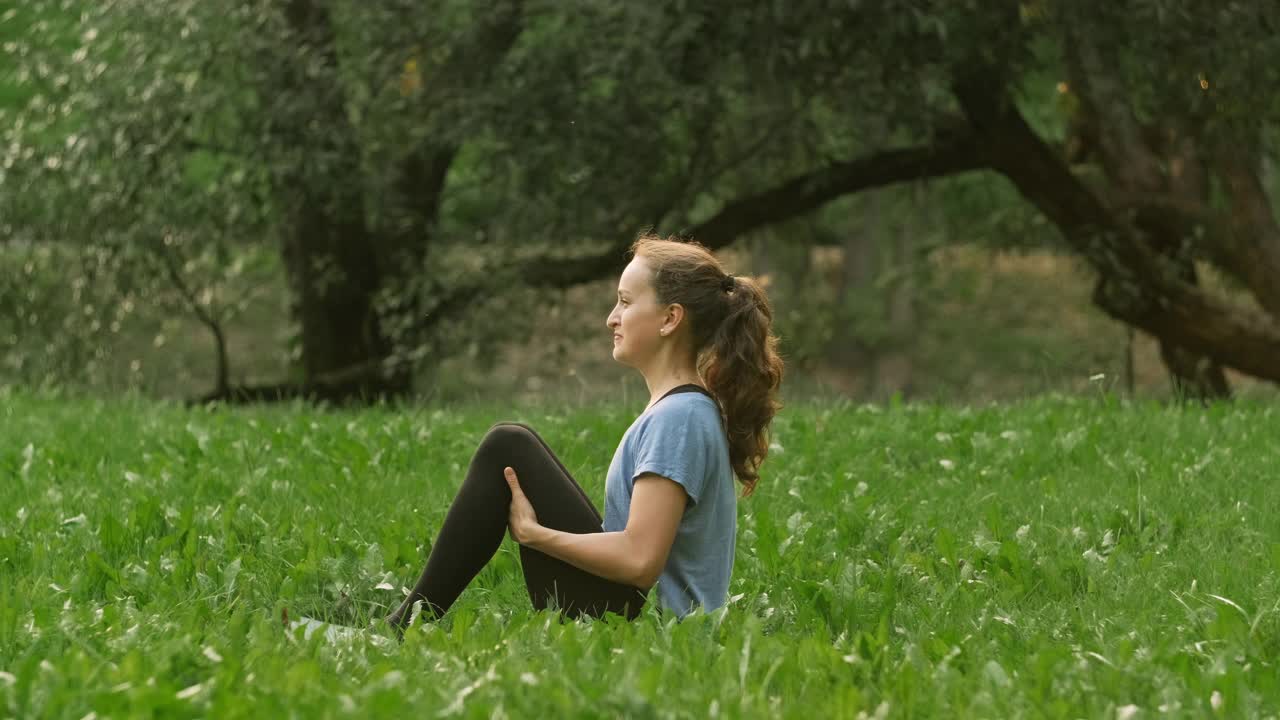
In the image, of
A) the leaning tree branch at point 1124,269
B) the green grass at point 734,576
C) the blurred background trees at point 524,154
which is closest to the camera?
the green grass at point 734,576

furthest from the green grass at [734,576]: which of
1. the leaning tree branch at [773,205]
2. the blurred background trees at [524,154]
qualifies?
the leaning tree branch at [773,205]

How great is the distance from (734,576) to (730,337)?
1319 mm

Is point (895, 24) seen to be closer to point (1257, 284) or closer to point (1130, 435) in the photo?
point (1130, 435)

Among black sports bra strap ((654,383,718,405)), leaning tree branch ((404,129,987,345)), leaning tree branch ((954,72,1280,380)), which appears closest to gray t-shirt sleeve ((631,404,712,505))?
black sports bra strap ((654,383,718,405))

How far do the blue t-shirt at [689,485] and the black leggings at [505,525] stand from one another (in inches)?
4.4

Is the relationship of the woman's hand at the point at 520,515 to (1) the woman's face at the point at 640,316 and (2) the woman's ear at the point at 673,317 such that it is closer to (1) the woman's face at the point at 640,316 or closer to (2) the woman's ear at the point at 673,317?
(1) the woman's face at the point at 640,316

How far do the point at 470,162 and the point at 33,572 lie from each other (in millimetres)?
8296

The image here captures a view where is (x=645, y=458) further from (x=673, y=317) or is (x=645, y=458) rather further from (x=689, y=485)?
(x=673, y=317)

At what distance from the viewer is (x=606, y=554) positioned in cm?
409

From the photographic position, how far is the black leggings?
14.2 ft

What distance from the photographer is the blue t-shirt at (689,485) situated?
4.05 meters

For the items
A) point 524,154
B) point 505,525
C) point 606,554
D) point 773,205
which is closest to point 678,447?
point 606,554

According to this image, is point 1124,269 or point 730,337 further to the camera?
point 1124,269

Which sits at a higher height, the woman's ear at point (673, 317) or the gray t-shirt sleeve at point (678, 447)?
the woman's ear at point (673, 317)
